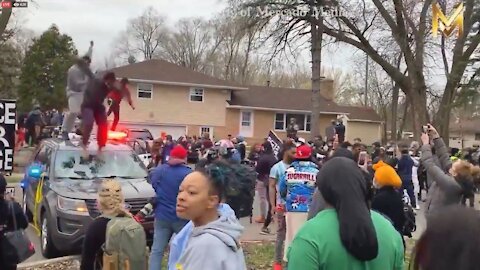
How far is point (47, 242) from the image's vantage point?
9508 millimetres

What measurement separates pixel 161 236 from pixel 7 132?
6.92 ft

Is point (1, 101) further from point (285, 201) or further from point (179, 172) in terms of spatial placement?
point (285, 201)

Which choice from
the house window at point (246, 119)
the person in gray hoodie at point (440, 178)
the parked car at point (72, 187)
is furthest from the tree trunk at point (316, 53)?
the person in gray hoodie at point (440, 178)

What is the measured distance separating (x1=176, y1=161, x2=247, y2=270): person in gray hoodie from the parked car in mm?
5375

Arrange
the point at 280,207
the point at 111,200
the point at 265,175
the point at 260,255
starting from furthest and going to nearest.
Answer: the point at 265,175
the point at 260,255
the point at 280,207
the point at 111,200

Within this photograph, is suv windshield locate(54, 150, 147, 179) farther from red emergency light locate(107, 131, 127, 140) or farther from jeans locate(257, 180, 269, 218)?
red emergency light locate(107, 131, 127, 140)

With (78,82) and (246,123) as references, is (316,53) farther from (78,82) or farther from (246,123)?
(78,82)

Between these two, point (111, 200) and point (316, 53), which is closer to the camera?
point (111, 200)

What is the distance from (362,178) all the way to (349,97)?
79.0 metres

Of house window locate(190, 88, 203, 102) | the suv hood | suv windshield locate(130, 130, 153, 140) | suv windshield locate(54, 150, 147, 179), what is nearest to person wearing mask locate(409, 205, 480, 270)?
the suv hood

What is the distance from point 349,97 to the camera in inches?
3184

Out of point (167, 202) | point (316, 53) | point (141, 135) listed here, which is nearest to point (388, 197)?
point (167, 202)

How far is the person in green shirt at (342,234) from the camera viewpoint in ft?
9.52

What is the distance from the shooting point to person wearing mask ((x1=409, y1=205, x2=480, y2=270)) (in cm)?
225
